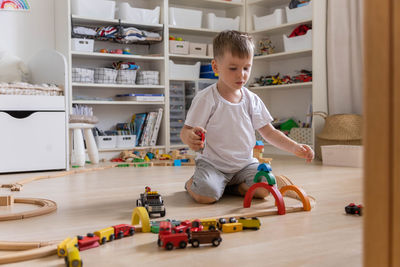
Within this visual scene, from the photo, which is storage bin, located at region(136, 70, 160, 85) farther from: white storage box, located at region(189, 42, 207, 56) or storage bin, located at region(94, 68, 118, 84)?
white storage box, located at region(189, 42, 207, 56)

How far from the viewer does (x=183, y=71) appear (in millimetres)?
3646

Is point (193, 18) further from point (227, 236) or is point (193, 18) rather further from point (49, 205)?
point (227, 236)

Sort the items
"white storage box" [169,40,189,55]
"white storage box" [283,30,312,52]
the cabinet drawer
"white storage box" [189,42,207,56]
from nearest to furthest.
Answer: the cabinet drawer < "white storage box" [283,30,312,52] < "white storage box" [169,40,189,55] < "white storage box" [189,42,207,56]

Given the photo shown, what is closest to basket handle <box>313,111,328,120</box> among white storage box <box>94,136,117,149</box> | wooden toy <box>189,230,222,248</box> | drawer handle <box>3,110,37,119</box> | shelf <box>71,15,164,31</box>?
shelf <box>71,15,164,31</box>

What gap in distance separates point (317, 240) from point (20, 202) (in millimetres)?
1075

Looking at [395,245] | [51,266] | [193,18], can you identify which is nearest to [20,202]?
[51,266]

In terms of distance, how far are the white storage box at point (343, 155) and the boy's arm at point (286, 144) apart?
1127 mm

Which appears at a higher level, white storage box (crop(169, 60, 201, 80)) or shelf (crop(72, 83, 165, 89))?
white storage box (crop(169, 60, 201, 80))

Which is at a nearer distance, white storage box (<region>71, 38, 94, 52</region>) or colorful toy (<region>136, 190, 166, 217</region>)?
colorful toy (<region>136, 190, 166, 217</region>)

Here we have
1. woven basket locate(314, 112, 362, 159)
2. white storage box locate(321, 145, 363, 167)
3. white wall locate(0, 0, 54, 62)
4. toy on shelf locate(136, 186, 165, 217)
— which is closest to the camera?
toy on shelf locate(136, 186, 165, 217)

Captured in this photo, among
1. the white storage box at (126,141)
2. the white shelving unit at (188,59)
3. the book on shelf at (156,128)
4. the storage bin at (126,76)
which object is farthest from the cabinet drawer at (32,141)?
the book on shelf at (156,128)

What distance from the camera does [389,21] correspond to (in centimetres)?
46

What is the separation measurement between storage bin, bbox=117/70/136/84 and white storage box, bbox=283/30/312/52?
4.01ft

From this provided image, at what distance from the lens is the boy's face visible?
1568 mm
